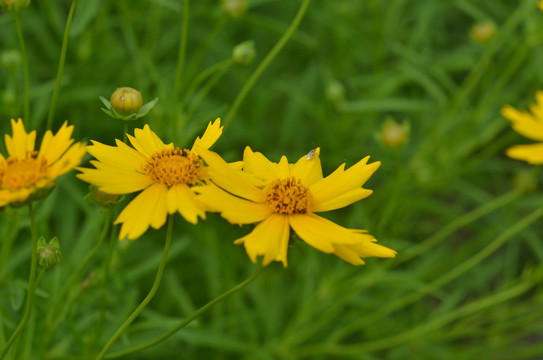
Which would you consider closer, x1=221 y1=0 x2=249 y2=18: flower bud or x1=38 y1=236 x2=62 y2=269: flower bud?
x1=38 y1=236 x2=62 y2=269: flower bud

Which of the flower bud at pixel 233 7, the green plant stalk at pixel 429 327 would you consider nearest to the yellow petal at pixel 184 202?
the flower bud at pixel 233 7

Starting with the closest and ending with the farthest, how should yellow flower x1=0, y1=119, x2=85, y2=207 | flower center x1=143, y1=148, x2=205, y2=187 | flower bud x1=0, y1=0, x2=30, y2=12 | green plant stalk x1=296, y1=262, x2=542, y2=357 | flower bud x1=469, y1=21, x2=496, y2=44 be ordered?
yellow flower x1=0, y1=119, x2=85, y2=207
flower center x1=143, y1=148, x2=205, y2=187
flower bud x1=0, y1=0, x2=30, y2=12
green plant stalk x1=296, y1=262, x2=542, y2=357
flower bud x1=469, y1=21, x2=496, y2=44

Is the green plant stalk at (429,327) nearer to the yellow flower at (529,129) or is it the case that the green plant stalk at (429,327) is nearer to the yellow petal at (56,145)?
the yellow flower at (529,129)

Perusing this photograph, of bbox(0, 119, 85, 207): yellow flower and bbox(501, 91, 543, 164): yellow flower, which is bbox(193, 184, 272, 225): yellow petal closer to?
bbox(0, 119, 85, 207): yellow flower

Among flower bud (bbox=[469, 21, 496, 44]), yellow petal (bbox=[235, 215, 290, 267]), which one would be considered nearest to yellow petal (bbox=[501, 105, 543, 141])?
yellow petal (bbox=[235, 215, 290, 267])

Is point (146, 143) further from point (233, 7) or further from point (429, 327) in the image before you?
point (429, 327)

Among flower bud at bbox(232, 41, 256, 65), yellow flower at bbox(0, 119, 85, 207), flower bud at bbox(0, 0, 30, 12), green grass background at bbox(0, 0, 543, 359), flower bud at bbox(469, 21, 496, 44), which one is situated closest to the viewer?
yellow flower at bbox(0, 119, 85, 207)

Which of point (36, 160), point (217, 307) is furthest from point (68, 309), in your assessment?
point (217, 307)

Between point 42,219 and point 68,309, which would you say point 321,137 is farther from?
point 68,309
